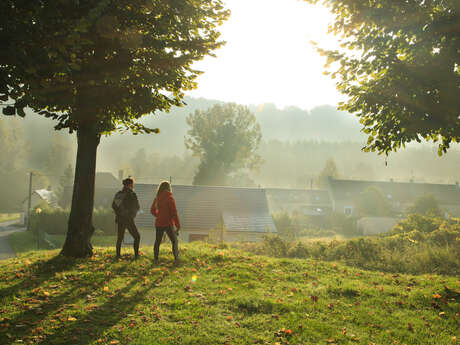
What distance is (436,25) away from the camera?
826 cm

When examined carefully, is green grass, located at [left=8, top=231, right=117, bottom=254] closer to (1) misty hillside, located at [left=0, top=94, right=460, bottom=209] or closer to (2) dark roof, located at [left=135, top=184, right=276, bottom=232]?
(2) dark roof, located at [left=135, top=184, right=276, bottom=232]

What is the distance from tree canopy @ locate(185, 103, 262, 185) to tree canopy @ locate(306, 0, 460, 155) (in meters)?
42.5

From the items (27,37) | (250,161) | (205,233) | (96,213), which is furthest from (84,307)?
(250,161)

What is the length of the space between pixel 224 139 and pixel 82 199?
4589 cm

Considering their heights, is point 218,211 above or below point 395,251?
below

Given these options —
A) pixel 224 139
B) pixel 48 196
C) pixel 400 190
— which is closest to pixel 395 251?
pixel 224 139

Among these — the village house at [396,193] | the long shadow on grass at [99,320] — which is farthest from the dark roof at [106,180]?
the long shadow on grass at [99,320]

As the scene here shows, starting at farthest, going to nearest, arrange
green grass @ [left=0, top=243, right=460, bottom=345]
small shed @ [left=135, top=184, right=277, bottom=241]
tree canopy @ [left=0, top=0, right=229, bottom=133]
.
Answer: small shed @ [left=135, top=184, right=277, bottom=241] → tree canopy @ [left=0, top=0, right=229, bottom=133] → green grass @ [left=0, top=243, right=460, bottom=345]

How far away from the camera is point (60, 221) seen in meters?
37.5

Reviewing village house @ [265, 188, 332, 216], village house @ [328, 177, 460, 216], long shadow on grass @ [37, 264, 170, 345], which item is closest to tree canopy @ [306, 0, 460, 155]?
long shadow on grass @ [37, 264, 170, 345]

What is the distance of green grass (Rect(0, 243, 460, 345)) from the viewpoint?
5.03m

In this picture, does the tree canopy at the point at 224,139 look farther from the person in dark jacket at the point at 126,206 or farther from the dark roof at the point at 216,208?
the person in dark jacket at the point at 126,206

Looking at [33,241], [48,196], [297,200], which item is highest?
[297,200]

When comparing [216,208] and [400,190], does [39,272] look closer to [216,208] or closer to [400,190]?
[216,208]
